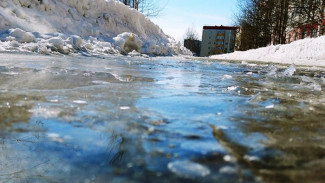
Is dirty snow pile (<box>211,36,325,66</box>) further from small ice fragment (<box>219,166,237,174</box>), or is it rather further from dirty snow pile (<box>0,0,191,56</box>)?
small ice fragment (<box>219,166,237,174</box>)

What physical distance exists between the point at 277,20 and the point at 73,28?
56.2 feet

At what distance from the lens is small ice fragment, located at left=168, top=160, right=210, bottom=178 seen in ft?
2.06

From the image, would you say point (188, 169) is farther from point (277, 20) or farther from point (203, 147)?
point (277, 20)

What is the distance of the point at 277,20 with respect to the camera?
72.8 ft

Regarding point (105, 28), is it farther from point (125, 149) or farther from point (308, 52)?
point (125, 149)

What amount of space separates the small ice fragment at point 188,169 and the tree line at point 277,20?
57.8 ft

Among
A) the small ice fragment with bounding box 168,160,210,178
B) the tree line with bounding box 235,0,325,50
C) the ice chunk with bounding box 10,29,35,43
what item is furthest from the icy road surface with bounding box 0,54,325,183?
the tree line with bounding box 235,0,325,50

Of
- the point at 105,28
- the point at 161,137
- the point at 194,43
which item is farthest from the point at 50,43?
the point at 194,43

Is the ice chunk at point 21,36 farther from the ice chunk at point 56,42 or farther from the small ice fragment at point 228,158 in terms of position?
the small ice fragment at point 228,158

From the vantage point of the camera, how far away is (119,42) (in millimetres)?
9844

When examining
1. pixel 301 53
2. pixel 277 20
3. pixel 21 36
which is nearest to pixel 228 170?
pixel 21 36

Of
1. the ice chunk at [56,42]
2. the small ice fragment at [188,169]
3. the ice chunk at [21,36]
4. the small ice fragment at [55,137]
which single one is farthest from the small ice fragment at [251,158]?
the ice chunk at [21,36]

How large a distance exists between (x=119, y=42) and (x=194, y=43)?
55089 mm

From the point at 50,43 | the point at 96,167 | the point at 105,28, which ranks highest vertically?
the point at 105,28
